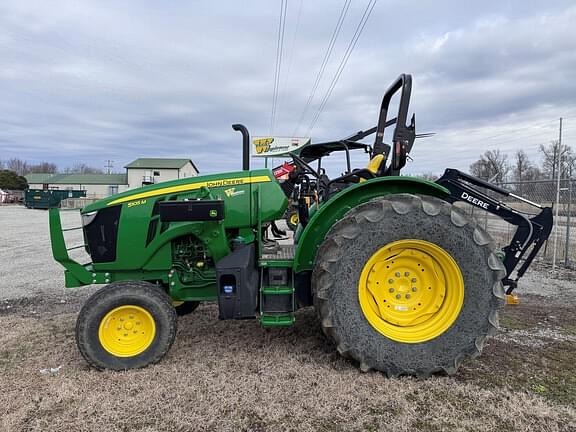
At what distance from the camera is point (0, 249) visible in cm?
1043

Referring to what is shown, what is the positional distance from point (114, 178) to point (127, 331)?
66768 mm

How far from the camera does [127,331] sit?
11.0 ft

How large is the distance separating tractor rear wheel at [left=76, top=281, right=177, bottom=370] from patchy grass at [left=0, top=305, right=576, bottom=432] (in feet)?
0.38

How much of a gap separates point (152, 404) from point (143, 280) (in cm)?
121

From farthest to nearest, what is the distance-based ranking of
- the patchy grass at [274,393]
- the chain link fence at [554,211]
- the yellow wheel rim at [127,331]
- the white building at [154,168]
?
the white building at [154,168] < the chain link fence at [554,211] < the yellow wheel rim at [127,331] < the patchy grass at [274,393]

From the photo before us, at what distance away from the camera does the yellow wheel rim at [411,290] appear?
10.4ft

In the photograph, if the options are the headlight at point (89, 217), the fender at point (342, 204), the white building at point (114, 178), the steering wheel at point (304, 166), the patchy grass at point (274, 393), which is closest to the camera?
the patchy grass at point (274, 393)

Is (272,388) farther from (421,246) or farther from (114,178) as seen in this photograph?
(114,178)

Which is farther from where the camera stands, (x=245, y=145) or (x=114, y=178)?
(x=114, y=178)

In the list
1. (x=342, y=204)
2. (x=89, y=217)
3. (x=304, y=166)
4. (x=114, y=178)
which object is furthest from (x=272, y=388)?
(x=114, y=178)

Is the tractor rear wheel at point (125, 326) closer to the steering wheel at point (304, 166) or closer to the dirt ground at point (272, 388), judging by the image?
the dirt ground at point (272, 388)

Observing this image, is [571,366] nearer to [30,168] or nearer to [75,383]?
[75,383]

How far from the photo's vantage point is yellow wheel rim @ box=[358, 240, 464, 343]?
3174 millimetres

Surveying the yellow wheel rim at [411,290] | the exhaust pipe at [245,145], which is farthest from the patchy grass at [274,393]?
the exhaust pipe at [245,145]
